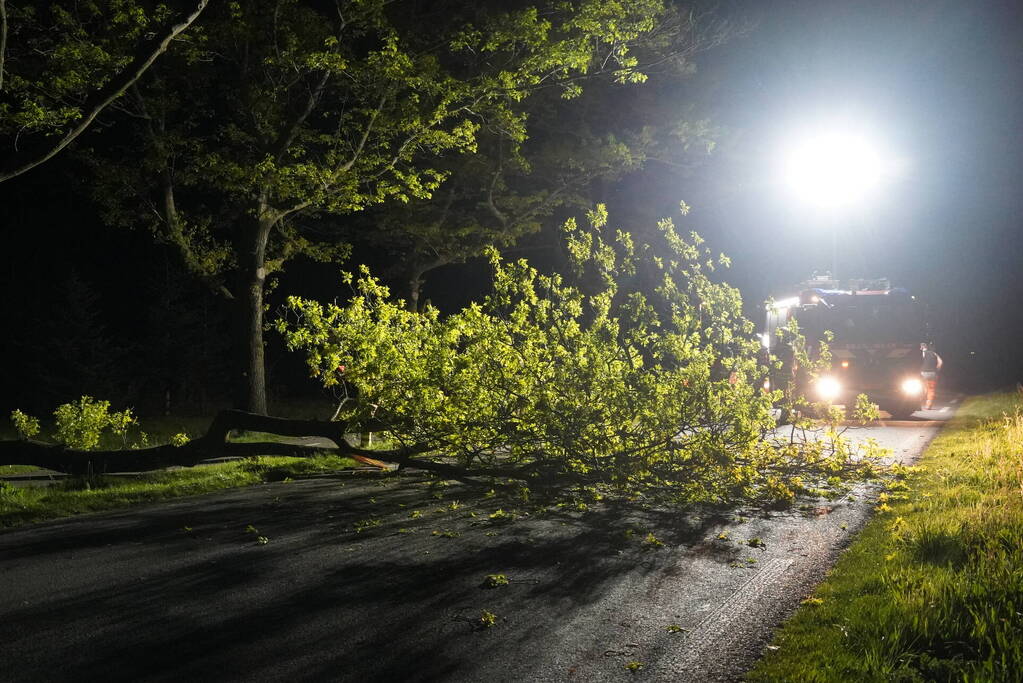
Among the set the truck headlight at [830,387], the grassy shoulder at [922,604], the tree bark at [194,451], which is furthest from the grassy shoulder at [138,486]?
the truck headlight at [830,387]

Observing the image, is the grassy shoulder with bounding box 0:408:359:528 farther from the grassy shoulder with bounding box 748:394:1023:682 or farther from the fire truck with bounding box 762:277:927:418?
the fire truck with bounding box 762:277:927:418

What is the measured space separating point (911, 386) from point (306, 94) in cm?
1469

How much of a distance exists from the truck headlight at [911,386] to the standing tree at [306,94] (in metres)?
9.11

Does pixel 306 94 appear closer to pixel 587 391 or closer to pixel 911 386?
pixel 587 391

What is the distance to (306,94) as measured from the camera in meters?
18.6

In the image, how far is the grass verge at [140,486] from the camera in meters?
9.36

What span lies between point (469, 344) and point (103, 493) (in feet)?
15.0

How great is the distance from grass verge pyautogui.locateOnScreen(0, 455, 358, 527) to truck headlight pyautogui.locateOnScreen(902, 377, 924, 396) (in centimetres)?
1284

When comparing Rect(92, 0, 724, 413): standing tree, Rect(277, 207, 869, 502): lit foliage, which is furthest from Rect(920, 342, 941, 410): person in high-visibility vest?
Rect(277, 207, 869, 502): lit foliage

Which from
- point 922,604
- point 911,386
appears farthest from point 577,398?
point 911,386

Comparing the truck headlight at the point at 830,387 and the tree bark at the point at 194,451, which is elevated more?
the truck headlight at the point at 830,387

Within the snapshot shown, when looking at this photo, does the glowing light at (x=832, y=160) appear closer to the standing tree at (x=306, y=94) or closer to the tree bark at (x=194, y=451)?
the standing tree at (x=306, y=94)

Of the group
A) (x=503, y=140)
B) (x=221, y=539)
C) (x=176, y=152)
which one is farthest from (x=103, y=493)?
(x=503, y=140)

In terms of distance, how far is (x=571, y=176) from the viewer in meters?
27.0
